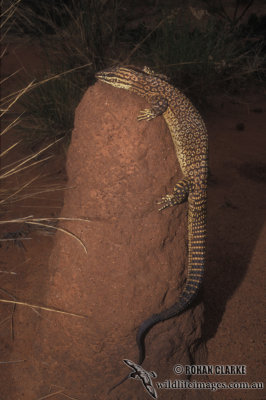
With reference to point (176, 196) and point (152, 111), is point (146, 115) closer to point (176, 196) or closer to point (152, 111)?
point (152, 111)

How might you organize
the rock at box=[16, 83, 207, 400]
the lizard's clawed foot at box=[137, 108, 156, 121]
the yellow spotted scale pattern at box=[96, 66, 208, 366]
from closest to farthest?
the lizard's clawed foot at box=[137, 108, 156, 121] → the rock at box=[16, 83, 207, 400] → the yellow spotted scale pattern at box=[96, 66, 208, 366]

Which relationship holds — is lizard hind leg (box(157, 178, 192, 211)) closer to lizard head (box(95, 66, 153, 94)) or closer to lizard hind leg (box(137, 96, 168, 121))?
lizard hind leg (box(137, 96, 168, 121))

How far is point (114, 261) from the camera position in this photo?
2.53 meters

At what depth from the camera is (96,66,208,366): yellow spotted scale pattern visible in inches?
97.1

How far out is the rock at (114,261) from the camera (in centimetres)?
236

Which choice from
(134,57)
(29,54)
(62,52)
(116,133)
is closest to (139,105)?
(116,133)

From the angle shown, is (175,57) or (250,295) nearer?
(250,295)

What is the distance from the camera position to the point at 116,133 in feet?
7.66

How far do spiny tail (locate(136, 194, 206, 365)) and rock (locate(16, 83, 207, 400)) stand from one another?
0.06m

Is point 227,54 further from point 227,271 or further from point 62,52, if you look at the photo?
point 227,271

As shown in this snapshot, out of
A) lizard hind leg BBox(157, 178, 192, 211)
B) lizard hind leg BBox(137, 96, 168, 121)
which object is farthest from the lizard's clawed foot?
lizard hind leg BBox(157, 178, 192, 211)

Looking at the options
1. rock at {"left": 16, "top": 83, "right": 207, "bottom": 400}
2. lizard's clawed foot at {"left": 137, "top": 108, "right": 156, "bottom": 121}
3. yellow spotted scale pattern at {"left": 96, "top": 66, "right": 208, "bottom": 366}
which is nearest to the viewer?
lizard's clawed foot at {"left": 137, "top": 108, "right": 156, "bottom": 121}

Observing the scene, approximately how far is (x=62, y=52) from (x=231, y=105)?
3.75m

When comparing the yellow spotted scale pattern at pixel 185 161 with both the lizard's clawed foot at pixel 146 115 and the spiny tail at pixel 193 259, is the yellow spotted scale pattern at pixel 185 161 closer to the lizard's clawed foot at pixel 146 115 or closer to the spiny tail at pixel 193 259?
the spiny tail at pixel 193 259
